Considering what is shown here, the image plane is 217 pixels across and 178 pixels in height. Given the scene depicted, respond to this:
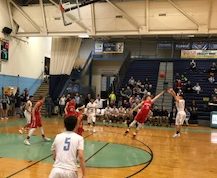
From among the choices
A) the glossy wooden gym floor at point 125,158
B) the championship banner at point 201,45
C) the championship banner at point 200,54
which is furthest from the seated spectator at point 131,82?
the glossy wooden gym floor at point 125,158

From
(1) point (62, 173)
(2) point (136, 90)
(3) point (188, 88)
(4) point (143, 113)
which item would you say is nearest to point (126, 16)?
(2) point (136, 90)

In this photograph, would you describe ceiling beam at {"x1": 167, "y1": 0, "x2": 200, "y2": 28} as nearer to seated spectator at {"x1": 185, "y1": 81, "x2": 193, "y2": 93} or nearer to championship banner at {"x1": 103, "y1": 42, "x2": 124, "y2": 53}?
seated spectator at {"x1": 185, "y1": 81, "x2": 193, "y2": 93}

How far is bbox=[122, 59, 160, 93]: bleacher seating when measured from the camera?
26531 millimetres

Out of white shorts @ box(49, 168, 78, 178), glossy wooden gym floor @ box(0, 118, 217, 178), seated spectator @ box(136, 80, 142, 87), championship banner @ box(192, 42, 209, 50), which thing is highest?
championship banner @ box(192, 42, 209, 50)

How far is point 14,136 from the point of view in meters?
12.4

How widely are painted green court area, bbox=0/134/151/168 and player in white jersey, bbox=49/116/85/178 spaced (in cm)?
405

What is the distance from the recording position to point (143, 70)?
2755cm

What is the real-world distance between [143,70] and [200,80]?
16.1 ft

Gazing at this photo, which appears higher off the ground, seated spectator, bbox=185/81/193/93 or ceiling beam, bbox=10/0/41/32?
ceiling beam, bbox=10/0/41/32

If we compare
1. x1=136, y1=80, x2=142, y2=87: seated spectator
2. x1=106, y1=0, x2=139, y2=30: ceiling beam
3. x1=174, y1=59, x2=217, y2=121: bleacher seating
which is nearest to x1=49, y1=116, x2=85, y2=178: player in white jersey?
x1=106, y1=0, x2=139, y2=30: ceiling beam

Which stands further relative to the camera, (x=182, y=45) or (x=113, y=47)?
(x=182, y=45)

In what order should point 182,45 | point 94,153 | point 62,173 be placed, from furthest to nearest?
point 182,45
point 94,153
point 62,173

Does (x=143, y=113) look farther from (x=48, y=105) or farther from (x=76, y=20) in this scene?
(x=48, y=105)

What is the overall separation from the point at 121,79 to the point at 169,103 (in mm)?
4812
